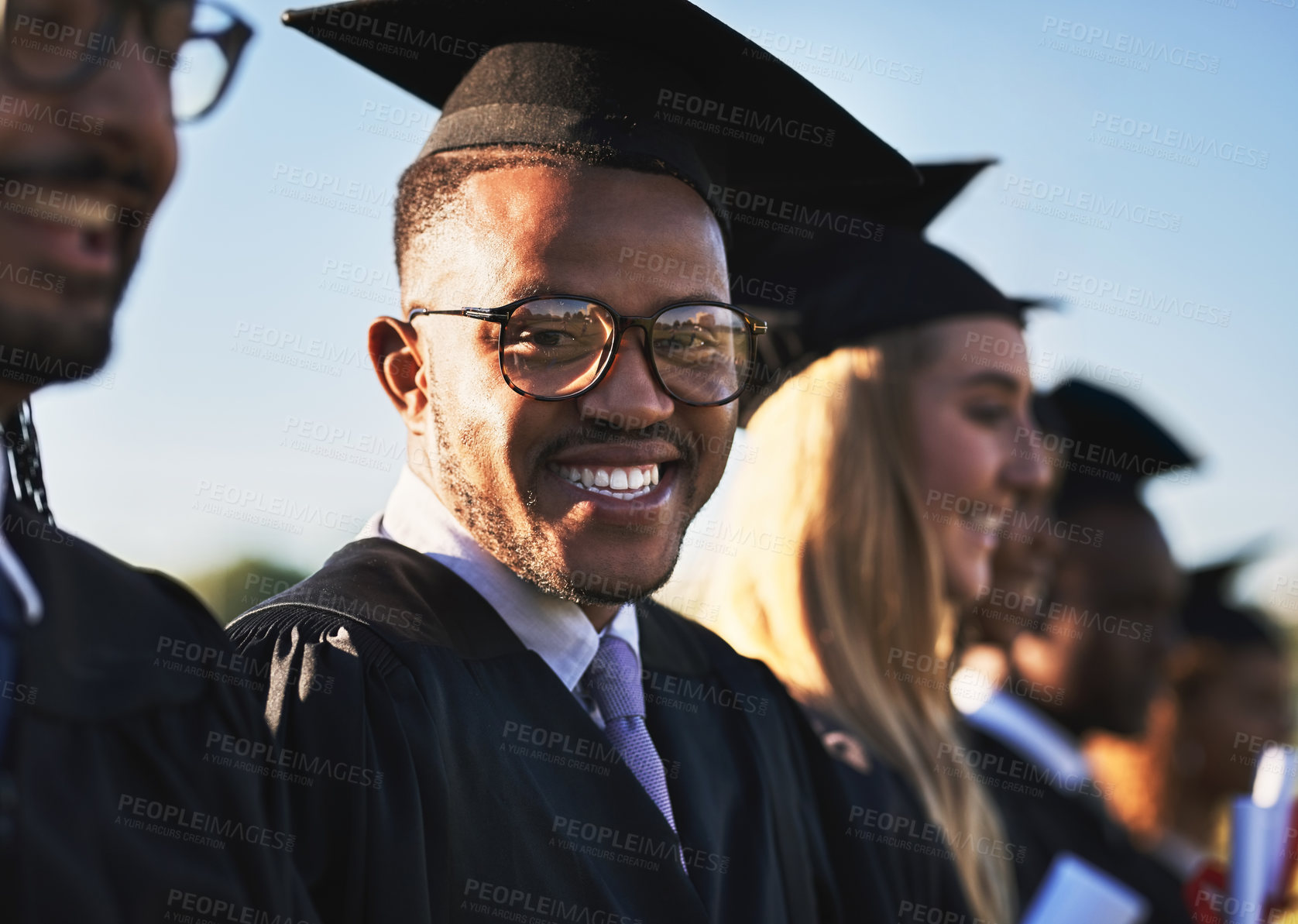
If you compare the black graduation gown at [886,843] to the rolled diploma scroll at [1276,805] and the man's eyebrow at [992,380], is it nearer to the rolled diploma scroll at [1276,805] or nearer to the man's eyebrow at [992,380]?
the man's eyebrow at [992,380]

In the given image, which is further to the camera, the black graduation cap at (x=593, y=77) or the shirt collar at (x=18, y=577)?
the black graduation cap at (x=593, y=77)

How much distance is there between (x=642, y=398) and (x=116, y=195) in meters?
0.92

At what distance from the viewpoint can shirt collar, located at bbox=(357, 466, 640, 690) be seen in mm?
2064

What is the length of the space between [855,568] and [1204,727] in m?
3.57

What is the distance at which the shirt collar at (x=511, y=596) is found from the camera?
206cm

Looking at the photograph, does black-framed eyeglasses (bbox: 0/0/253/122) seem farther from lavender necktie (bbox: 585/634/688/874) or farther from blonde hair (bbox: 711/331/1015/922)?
blonde hair (bbox: 711/331/1015/922)

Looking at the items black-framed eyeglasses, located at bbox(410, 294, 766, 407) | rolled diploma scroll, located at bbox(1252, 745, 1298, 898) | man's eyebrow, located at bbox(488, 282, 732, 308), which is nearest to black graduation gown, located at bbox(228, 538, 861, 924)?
black-framed eyeglasses, located at bbox(410, 294, 766, 407)

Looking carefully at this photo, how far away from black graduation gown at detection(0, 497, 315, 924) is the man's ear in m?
0.77

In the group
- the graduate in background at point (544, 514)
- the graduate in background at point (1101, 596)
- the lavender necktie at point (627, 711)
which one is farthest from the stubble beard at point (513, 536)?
the graduate in background at point (1101, 596)

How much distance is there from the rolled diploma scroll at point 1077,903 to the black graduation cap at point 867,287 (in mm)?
1605

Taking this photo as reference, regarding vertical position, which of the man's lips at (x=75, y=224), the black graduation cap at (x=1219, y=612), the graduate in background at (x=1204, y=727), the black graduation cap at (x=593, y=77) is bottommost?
the graduate in background at (x=1204, y=727)

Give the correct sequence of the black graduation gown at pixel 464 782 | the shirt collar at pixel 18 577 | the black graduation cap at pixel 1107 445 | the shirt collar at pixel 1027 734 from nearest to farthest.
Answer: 1. the shirt collar at pixel 18 577
2. the black graduation gown at pixel 464 782
3. the shirt collar at pixel 1027 734
4. the black graduation cap at pixel 1107 445

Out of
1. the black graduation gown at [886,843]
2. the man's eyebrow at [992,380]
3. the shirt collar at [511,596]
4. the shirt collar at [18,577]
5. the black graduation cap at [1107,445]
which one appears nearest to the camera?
the shirt collar at [18,577]

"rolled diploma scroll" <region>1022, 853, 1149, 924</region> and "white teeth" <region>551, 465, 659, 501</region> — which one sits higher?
"white teeth" <region>551, 465, 659, 501</region>
